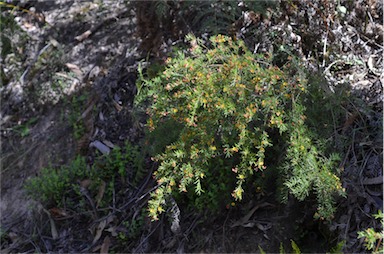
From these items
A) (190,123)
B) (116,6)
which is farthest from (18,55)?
(190,123)

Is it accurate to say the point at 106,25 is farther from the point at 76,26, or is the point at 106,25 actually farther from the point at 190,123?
the point at 190,123

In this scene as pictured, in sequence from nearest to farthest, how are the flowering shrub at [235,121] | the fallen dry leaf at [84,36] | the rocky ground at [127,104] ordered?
→ the flowering shrub at [235,121]
the rocky ground at [127,104]
the fallen dry leaf at [84,36]

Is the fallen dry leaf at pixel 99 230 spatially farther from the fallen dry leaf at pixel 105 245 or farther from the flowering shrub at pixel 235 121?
the flowering shrub at pixel 235 121

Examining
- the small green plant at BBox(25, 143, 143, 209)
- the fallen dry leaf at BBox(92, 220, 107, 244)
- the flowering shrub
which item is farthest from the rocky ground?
the flowering shrub

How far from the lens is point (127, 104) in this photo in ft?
16.0

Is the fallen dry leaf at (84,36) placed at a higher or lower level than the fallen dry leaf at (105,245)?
higher

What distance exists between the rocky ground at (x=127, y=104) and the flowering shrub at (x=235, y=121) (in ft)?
1.41

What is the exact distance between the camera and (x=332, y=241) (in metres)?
3.54

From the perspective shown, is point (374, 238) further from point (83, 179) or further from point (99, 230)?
point (83, 179)

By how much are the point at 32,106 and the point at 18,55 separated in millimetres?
725

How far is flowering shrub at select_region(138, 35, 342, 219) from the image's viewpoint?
3.06 m

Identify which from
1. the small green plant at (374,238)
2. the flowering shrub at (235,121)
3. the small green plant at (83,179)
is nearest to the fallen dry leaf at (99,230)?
the small green plant at (83,179)

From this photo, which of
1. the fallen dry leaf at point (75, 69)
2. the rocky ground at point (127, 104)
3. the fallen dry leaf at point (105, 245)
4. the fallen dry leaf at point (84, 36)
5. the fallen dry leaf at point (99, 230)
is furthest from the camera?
the fallen dry leaf at point (84, 36)

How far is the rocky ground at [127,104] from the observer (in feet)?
11.9
